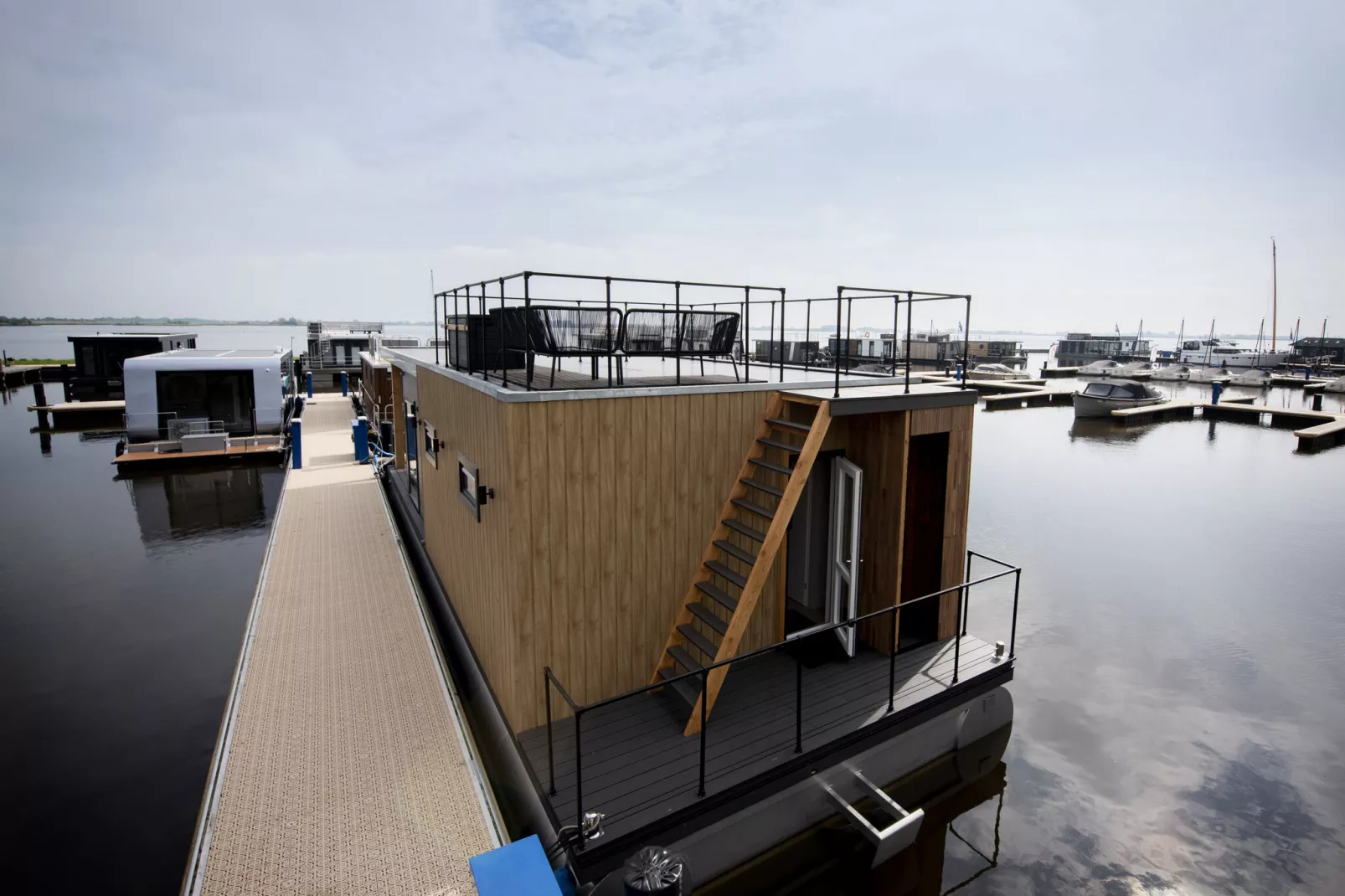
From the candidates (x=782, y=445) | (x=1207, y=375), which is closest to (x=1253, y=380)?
(x=1207, y=375)

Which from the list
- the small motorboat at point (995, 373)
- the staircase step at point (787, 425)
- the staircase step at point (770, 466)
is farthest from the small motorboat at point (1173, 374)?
the staircase step at point (770, 466)

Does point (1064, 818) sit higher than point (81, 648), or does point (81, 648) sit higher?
point (81, 648)

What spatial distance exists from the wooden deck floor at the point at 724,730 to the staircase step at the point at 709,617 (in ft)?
2.62

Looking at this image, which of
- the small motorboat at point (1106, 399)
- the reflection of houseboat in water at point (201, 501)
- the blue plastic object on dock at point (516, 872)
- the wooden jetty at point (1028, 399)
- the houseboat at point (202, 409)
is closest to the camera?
the blue plastic object on dock at point (516, 872)

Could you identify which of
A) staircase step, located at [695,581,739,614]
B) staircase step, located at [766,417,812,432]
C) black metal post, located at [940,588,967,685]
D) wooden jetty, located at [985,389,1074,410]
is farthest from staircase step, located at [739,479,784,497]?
wooden jetty, located at [985,389,1074,410]

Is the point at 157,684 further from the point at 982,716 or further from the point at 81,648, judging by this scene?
the point at 982,716

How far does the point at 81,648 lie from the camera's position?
8703mm

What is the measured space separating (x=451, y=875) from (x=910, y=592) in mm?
5348

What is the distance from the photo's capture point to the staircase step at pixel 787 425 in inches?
239

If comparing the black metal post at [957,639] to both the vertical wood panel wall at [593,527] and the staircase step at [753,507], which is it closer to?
the vertical wood panel wall at [593,527]

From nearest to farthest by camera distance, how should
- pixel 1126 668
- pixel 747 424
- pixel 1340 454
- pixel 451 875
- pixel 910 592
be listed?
pixel 451 875 → pixel 747 424 → pixel 910 592 → pixel 1126 668 → pixel 1340 454

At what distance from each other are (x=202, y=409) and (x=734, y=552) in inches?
868

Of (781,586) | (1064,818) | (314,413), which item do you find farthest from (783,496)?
(314,413)

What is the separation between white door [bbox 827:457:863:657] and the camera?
21.3 ft
